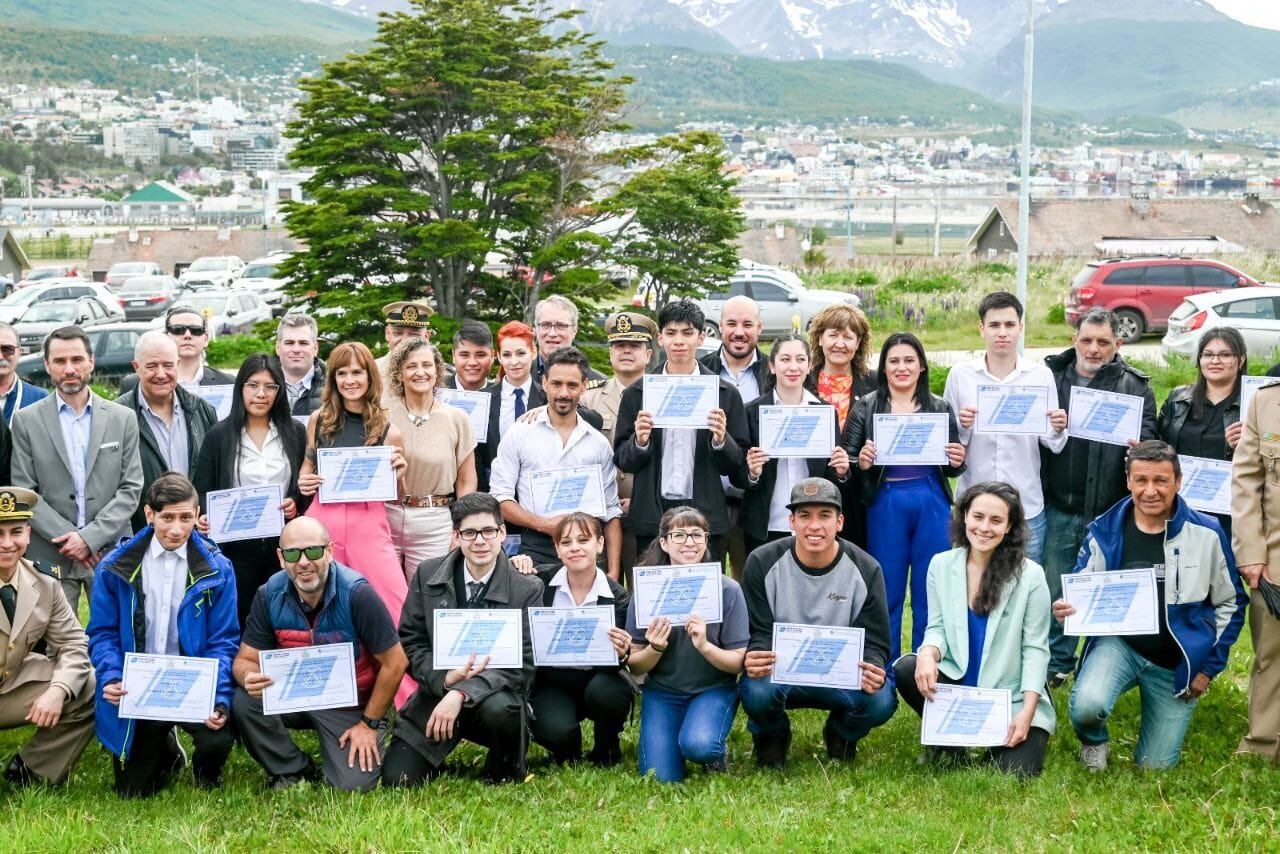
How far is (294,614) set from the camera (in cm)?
639

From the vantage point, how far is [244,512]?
699 cm

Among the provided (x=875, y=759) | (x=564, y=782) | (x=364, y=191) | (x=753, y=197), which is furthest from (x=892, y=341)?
(x=753, y=197)

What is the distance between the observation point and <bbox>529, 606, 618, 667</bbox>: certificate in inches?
255

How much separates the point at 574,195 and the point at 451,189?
6.61 ft

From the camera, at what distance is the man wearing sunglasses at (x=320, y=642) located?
20.8 ft

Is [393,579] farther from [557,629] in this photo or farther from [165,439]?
[165,439]

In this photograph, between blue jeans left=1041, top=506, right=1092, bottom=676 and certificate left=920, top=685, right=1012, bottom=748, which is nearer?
certificate left=920, top=685, right=1012, bottom=748

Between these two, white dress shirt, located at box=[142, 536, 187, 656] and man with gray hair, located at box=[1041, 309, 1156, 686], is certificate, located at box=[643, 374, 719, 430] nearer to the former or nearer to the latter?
man with gray hair, located at box=[1041, 309, 1156, 686]

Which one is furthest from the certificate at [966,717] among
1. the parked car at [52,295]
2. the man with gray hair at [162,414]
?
the parked car at [52,295]

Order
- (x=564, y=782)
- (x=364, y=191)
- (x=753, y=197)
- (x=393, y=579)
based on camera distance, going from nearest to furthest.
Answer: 1. (x=564, y=782)
2. (x=393, y=579)
3. (x=364, y=191)
4. (x=753, y=197)

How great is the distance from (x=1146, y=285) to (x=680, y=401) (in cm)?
2293

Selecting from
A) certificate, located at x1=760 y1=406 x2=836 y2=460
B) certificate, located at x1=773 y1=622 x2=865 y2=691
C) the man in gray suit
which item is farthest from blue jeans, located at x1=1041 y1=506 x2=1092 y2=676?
the man in gray suit

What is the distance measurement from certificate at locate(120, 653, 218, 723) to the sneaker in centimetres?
424

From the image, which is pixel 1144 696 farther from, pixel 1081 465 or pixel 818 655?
pixel 818 655
